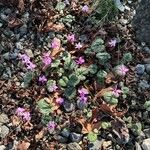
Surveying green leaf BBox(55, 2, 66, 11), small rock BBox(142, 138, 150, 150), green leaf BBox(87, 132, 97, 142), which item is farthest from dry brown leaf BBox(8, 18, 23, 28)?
small rock BBox(142, 138, 150, 150)

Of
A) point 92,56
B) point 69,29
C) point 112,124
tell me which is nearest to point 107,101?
point 112,124

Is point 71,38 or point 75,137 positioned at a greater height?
point 71,38

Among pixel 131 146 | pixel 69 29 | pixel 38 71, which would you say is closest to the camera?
pixel 131 146

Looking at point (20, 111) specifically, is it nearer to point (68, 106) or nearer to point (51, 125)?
point (51, 125)

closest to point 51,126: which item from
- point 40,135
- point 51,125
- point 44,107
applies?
point 51,125

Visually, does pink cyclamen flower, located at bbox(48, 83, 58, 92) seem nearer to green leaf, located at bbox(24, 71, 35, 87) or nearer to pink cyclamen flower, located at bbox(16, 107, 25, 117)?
green leaf, located at bbox(24, 71, 35, 87)

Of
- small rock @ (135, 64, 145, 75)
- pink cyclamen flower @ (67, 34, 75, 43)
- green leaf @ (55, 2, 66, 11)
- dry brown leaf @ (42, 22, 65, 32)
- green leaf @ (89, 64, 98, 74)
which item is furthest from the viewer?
green leaf @ (55, 2, 66, 11)

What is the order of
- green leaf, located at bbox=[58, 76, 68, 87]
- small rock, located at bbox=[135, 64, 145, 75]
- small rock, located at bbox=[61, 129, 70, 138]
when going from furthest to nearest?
small rock, located at bbox=[135, 64, 145, 75] → green leaf, located at bbox=[58, 76, 68, 87] → small rock, located at bbox=[61, 129, 70, 138]

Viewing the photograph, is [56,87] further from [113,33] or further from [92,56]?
[113,33]
